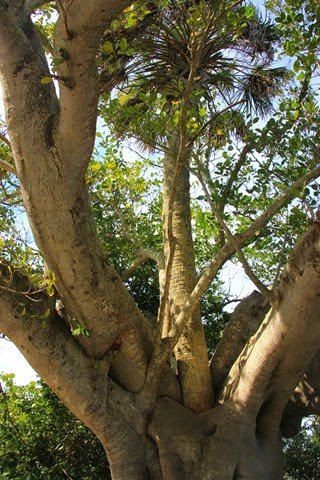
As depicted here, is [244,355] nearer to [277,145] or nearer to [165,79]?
[277,145]

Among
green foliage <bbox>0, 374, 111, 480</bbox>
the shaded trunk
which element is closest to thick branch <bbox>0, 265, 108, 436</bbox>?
the shaded trunk

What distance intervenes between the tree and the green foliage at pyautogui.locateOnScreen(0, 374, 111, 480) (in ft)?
7.26

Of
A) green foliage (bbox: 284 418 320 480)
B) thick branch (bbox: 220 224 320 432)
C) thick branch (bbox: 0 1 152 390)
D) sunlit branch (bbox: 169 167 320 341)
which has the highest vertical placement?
thick branch (bbox: 0 1 152 390)

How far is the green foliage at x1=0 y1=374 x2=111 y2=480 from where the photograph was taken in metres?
6.63

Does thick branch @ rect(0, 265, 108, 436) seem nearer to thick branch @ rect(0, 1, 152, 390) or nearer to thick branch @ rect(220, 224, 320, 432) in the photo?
thick branch @ rect(0, 1, 152, 390)

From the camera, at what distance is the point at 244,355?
515cm

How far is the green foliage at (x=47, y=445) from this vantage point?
6.63 meters

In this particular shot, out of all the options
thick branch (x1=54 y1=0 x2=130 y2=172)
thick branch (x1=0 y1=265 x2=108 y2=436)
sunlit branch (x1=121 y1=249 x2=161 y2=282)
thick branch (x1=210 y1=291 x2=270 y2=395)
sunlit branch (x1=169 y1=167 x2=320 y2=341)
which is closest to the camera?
thick branch (x1=54 y1=0 x2=130 y2=172)

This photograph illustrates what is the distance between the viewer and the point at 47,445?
6984 mm

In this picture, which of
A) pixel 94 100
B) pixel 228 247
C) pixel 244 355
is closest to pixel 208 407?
pixel 244 355

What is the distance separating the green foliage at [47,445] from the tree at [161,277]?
2214 mm

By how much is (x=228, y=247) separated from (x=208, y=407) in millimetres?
1717

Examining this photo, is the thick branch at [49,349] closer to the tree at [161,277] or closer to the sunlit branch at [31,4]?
the tree at [161,277]

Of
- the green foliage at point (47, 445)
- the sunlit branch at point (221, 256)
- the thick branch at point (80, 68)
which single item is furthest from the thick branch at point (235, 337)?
the thick branch at point (80, 68)
